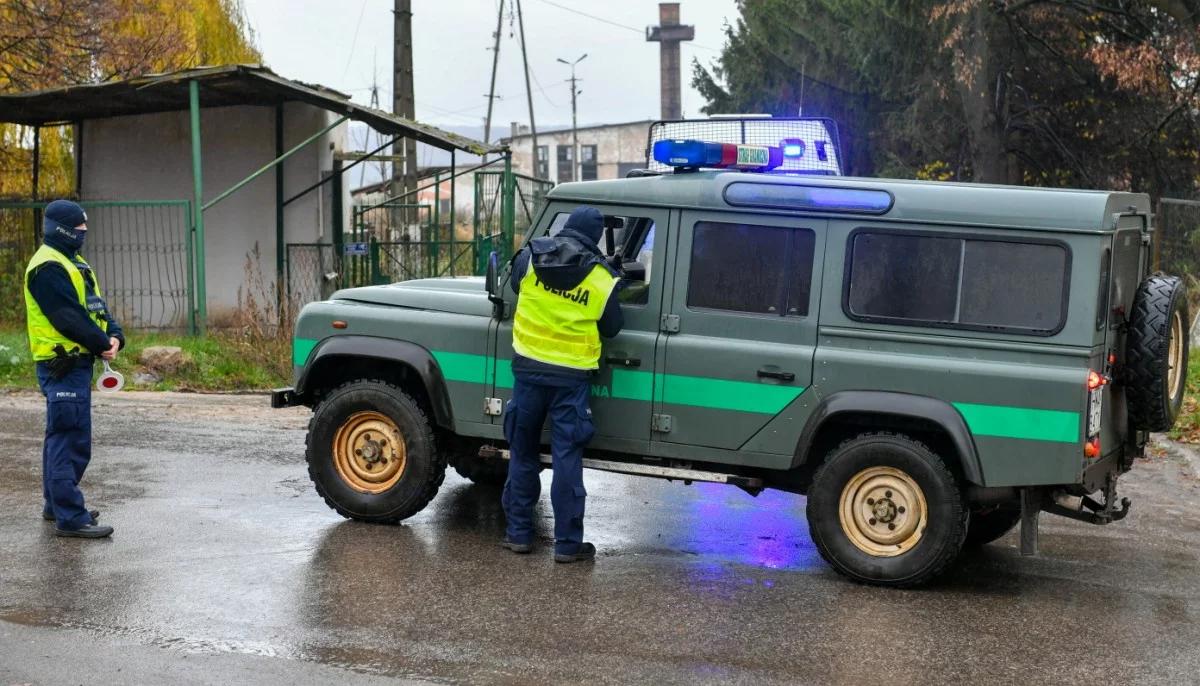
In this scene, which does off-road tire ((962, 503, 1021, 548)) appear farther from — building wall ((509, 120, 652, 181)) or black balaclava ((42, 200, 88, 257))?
building wall ((509, 120, 652, 181))

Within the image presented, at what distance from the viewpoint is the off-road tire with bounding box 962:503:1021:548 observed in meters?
7.23

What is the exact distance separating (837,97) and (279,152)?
1241 cm

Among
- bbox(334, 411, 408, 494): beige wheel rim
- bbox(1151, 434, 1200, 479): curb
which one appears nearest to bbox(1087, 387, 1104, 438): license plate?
bbox(334, 411, 408, 494): beige wheel rim

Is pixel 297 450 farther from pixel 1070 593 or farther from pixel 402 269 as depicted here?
pixel 402 269

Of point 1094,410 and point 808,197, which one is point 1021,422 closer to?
point 1094,410

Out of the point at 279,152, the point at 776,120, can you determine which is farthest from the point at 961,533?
the point at 279,152

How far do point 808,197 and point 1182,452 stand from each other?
5.28 meters

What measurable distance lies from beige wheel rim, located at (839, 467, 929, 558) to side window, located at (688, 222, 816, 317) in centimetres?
88

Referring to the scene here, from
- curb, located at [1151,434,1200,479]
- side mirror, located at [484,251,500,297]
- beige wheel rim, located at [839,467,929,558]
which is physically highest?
side mirror, located at [484,251,500,297]

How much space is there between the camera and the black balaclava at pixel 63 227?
23.1 ft

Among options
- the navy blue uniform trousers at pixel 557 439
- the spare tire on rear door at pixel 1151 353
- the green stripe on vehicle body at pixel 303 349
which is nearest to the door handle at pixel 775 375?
the navy blue uniform trousers at pixel 557 439

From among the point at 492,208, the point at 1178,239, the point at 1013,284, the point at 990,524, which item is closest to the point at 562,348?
the point at 1013,284

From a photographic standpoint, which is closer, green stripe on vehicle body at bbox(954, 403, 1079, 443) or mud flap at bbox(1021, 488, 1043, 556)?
green stripe on vehicle body at bbox(954, 403, 1079, 443)

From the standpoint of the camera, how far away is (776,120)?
35.0 feet
